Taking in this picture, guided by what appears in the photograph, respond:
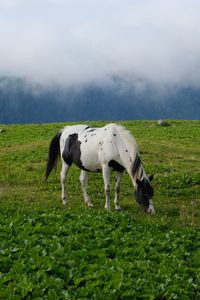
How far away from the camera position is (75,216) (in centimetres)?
1509

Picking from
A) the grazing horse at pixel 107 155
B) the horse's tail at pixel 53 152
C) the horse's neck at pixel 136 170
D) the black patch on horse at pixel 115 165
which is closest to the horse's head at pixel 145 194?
the grazing horse at pixel 107 155

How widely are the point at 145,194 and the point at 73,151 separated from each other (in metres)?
4.05

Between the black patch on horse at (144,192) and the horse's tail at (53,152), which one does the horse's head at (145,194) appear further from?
the horse's tail at (53,152)

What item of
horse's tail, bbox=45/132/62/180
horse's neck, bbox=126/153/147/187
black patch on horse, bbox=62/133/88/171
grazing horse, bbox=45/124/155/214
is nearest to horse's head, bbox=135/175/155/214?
grazing horse, bbox=45/124/155/214

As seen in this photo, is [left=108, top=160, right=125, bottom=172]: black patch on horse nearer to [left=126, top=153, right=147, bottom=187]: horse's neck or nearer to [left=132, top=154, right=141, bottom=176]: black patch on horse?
[left=126, top=153, right=147, bottom=187]: horse's neck

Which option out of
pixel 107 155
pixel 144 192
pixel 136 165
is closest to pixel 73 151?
pixel 107 155

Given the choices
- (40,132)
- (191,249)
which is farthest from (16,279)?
(40,132)

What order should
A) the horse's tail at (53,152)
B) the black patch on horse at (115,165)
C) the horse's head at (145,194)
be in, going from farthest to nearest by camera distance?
the horse's tail at (53,152)
the black patch on horse at (115,165)
the horse's head at (145,194)

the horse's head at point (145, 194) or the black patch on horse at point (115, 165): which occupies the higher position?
the black patch on horse at point (115, 165)

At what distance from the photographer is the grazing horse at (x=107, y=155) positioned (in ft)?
55.1

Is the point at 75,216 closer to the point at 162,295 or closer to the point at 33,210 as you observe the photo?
the point at 33,210

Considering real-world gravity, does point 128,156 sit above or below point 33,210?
above

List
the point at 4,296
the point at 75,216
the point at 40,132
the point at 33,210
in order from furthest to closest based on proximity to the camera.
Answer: the point at 40,132
the point at 33,210
the point at 75,216
the point at 4,296

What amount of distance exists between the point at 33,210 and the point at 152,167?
11.8 m
